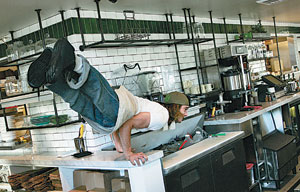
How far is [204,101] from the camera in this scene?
5039mm

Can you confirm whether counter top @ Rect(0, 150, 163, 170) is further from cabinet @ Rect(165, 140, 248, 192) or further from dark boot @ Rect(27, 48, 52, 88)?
dark boot @ Rect(27, 48, 52, 88)

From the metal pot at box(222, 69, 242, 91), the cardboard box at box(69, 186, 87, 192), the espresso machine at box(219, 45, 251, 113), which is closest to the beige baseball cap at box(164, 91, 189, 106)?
the cardboard box at box(69, 186, 87, 192)

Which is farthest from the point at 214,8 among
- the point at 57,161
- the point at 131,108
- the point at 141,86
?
the point at 131,108

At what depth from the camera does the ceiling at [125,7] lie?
11.0 feet

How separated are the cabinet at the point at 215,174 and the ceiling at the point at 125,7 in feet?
6.47

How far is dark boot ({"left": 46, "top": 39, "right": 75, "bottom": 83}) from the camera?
1428 mm

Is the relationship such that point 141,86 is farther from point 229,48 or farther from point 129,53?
point 229,48

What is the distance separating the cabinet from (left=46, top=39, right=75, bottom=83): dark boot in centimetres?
155

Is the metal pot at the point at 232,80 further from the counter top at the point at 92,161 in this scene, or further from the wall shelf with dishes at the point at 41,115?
the counter top at the point at 92,161

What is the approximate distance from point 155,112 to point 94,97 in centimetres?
48

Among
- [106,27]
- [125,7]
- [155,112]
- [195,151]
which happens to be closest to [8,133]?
[106,27]

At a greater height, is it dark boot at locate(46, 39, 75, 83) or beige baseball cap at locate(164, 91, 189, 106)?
dark boot at locate(46, 39, 75, 83)

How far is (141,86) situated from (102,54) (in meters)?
0.60

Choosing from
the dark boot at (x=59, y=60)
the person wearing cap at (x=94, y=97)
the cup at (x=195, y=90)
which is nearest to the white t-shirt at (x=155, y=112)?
the person wearing cap at (x=94, y=97)
